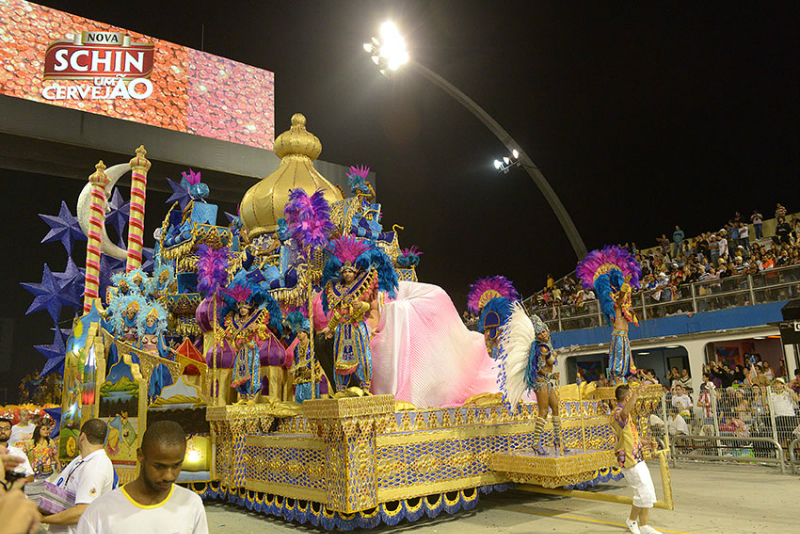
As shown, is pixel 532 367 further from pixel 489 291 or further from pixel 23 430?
pixel 23 430

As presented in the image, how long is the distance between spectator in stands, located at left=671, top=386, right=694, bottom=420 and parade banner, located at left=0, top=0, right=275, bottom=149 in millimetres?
14619

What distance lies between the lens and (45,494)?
3.10 meters

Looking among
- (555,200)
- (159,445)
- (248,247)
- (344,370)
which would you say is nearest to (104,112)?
(248,247)

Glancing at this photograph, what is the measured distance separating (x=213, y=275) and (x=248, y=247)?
2820 mm

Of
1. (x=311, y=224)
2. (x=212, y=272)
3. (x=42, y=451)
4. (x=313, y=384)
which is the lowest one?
(x=42, y=451)

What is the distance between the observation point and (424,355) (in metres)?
7.47

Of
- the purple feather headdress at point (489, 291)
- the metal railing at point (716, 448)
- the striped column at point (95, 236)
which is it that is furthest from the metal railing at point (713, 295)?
the striped column at point (95, 236)

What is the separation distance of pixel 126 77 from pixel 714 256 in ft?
59.7

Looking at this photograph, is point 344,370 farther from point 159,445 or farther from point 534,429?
point 159,445

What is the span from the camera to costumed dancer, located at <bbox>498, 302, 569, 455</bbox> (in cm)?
681

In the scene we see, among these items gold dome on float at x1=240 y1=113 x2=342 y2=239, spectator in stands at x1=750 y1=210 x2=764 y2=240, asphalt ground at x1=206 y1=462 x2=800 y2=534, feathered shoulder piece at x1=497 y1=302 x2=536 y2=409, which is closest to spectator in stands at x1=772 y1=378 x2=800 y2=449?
asphalt ground at x1=206 y1=462 x2=800 y2=534

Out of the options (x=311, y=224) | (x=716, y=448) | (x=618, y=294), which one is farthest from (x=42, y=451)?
(x=716, y=448)

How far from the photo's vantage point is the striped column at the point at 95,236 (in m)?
12.2

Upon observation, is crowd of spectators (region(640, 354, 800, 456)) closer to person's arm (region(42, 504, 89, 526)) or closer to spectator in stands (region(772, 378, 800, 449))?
spectator in stands (region(772, 378, 800, 449))
